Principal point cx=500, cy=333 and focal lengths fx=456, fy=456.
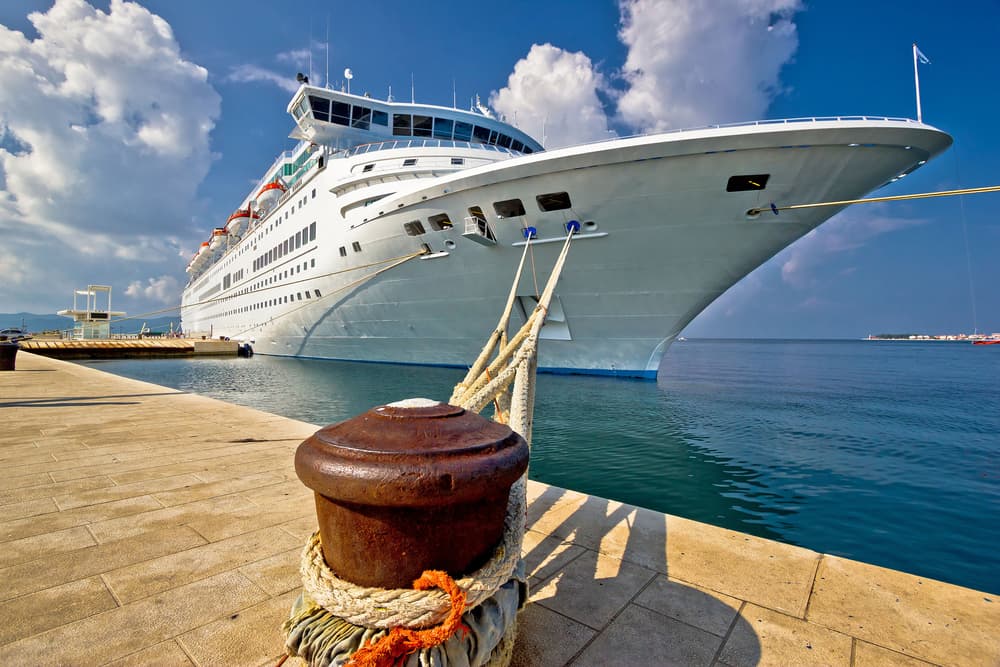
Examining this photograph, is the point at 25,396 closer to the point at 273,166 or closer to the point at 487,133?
the point at 487,133

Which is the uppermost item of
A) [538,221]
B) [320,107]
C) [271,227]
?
[320,107]

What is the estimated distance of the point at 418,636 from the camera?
142cm

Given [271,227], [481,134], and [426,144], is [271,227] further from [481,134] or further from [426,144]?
[481,134]

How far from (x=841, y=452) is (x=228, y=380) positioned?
22.6 meters

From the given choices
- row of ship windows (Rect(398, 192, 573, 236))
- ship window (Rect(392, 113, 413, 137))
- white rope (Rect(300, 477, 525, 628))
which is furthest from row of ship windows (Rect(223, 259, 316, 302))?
white rope (Rect(300, 477, 525, 628))

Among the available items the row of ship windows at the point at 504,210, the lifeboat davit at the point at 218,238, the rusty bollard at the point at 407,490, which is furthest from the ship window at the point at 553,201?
the lifeboat davit at the point at 218,238

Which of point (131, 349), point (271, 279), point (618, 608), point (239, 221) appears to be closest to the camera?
point (618, 608)

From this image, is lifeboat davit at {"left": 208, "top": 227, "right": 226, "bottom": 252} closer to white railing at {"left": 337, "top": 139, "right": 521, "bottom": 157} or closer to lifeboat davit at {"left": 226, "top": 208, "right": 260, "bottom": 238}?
lifeboat davit at {"left": 226, "top": 208, "right": 260, "bottom": 238}

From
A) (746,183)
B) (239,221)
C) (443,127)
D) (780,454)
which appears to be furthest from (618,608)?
(239,221)

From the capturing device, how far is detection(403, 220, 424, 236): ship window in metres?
15.9

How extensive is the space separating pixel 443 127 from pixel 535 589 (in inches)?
904

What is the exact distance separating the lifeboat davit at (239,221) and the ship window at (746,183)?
38.9 metres

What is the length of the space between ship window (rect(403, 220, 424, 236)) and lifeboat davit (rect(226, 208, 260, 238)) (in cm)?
2977

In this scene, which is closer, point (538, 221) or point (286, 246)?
point (538, 221)
